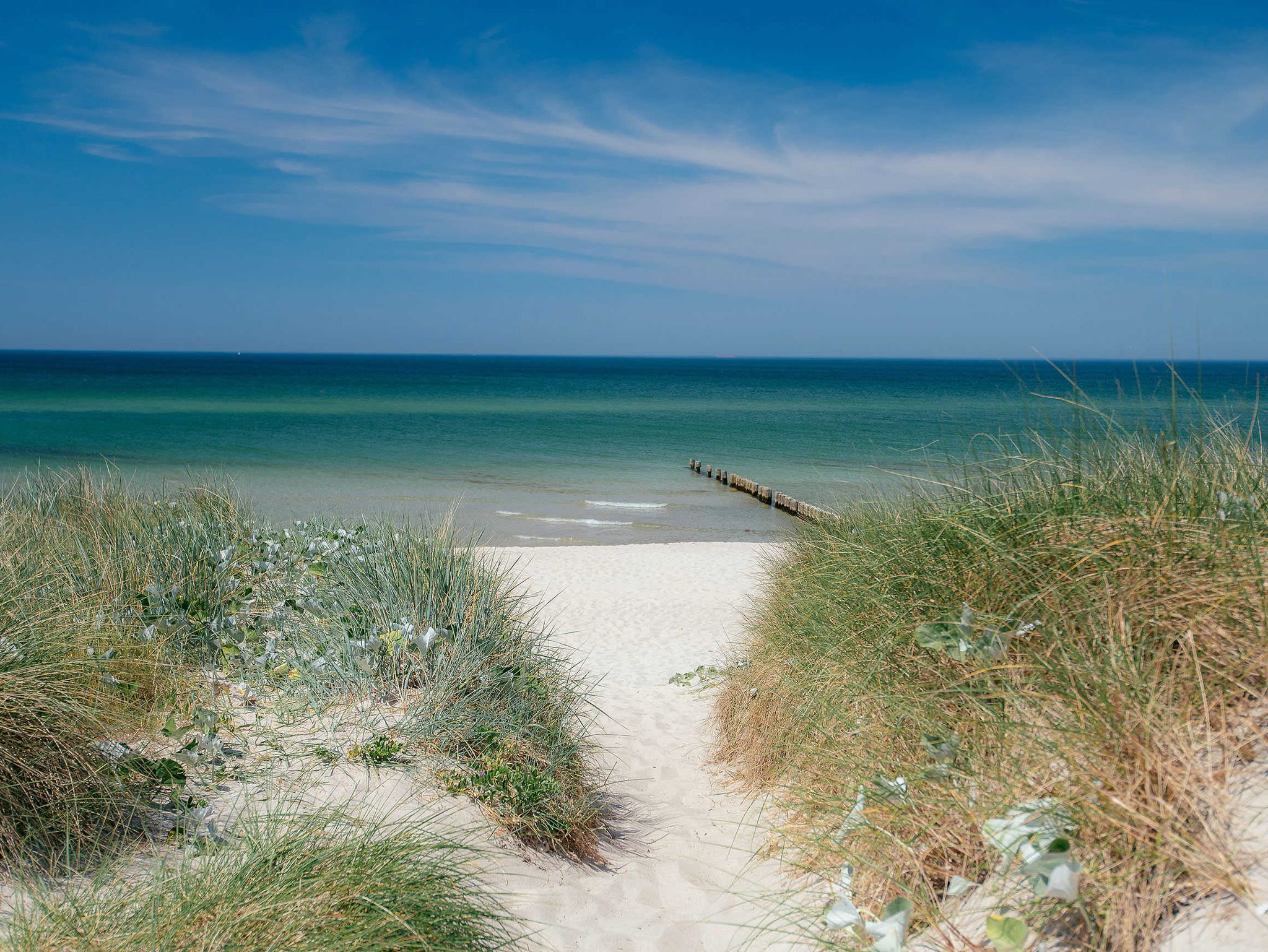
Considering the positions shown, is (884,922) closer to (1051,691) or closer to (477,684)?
(1051,691)

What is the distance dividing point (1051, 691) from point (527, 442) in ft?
120

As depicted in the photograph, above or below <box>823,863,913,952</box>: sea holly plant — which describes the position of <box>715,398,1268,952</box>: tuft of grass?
above

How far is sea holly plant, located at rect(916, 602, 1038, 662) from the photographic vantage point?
9.86 ft

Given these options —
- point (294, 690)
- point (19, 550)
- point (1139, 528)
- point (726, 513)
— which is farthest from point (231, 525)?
point (726, 513)

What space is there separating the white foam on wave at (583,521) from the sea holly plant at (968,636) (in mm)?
17331

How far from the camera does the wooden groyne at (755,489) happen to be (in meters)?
23.0

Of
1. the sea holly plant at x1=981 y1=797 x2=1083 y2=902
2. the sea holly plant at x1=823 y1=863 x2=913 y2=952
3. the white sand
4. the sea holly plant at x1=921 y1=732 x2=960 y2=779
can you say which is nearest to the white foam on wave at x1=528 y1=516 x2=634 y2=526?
the white sand

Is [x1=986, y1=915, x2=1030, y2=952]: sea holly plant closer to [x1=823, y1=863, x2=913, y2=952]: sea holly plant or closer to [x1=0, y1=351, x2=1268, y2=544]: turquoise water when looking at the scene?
[x1=823, y1=863, x2=913, y2=952]: sea holly plant

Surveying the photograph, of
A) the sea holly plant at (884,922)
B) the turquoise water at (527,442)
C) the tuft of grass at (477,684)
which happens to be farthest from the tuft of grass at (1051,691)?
the tuft of grass at (477,684)

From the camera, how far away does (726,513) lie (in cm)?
2298

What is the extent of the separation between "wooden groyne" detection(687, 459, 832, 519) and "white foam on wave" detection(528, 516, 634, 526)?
15.0ft

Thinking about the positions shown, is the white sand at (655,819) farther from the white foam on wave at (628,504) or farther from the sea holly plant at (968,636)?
the white foam on wave at (628,504)

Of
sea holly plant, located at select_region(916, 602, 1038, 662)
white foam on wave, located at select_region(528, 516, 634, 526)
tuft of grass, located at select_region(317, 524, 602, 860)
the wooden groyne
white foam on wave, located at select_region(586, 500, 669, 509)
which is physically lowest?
white foam on wave, located at select_region(528, 516, 634, 526)

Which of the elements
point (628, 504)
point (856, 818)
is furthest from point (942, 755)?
point (628, 504)
